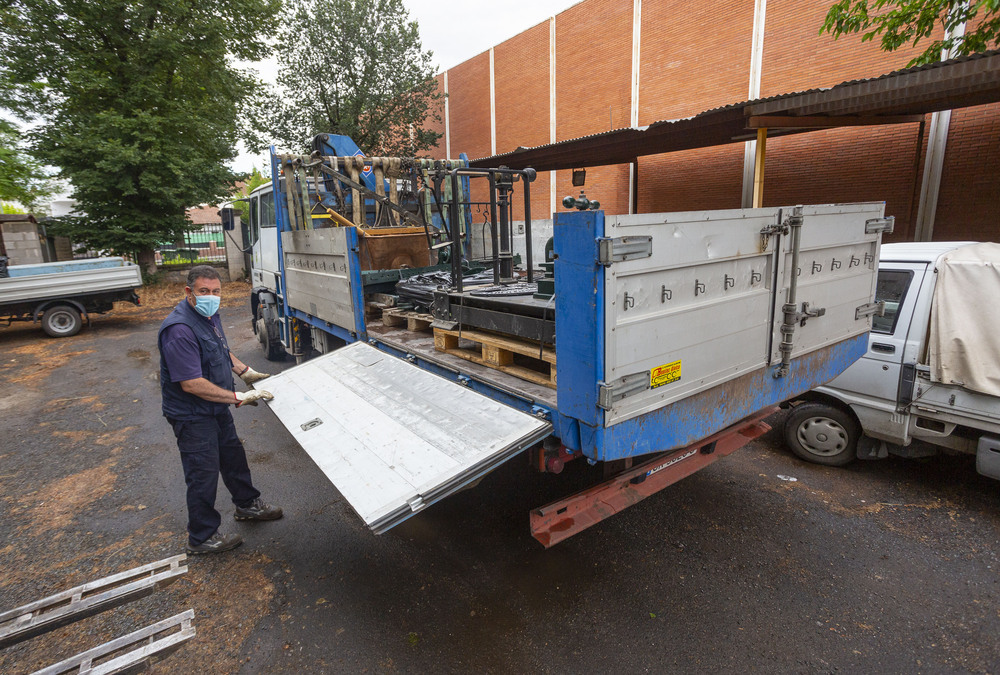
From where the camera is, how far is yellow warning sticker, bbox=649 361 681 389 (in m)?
2.56

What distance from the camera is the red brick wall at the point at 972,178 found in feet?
28.3

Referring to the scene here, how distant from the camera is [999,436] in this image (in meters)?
3.74

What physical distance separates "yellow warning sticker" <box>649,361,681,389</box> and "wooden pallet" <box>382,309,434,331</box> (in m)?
2.28

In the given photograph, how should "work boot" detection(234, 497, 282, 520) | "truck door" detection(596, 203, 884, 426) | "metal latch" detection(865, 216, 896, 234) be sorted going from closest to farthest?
"truck door" detection(596, 203, 884, 426) < "metal latch" detection(865, 216, 896, 234) < "work boot" detection(234, 497, 282, 520)

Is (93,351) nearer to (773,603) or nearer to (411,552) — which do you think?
(411,552)

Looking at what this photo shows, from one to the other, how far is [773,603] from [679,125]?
7.41 m

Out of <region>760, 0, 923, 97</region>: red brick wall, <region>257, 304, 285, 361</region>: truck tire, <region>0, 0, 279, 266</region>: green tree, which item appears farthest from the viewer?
<region>0, 0, 279, 266</region>: green tree

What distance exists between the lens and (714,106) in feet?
43.0

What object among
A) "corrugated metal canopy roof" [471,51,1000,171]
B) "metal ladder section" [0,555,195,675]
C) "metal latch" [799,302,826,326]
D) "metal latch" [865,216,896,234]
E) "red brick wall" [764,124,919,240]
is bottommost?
"metal ladder section" [0,555,195,675]

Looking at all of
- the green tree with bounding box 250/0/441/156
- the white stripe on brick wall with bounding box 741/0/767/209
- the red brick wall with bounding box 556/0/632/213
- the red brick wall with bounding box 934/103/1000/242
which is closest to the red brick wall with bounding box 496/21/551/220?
the red brick wall with bounding box 556/0/632/213

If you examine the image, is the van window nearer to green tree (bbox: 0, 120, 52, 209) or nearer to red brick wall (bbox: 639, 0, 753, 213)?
red brick wall (bbox: 639, 0, 753, 213)

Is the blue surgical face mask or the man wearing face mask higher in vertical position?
the blue surgical face mask

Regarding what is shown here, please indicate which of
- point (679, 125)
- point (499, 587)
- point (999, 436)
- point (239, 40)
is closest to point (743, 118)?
point (679, 125)

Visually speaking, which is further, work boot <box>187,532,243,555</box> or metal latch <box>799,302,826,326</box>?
work boot <box>187,532,243,555</box>
